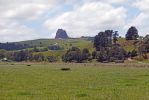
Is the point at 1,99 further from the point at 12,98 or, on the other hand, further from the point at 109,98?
the point at 109,98

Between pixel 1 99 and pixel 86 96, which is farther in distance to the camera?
pixel 86 96

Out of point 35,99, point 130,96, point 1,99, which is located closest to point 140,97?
point 130,96

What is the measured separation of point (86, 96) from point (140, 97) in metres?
4.04

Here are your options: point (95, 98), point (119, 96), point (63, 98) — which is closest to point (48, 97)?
point (63, 98)

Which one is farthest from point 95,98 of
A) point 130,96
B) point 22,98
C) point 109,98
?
point 22,98

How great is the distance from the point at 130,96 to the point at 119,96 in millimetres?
835

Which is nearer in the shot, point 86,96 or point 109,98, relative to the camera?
point 109,98

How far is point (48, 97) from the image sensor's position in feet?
89.4

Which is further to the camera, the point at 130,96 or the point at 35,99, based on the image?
the point at 130,96

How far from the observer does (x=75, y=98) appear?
26781 mm

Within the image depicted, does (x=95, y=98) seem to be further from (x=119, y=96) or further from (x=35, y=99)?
(x=35, y=99)

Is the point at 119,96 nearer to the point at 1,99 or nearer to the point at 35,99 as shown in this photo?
the point at 35,99

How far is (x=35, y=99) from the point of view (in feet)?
85.3

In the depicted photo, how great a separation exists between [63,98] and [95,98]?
7.67 ft
